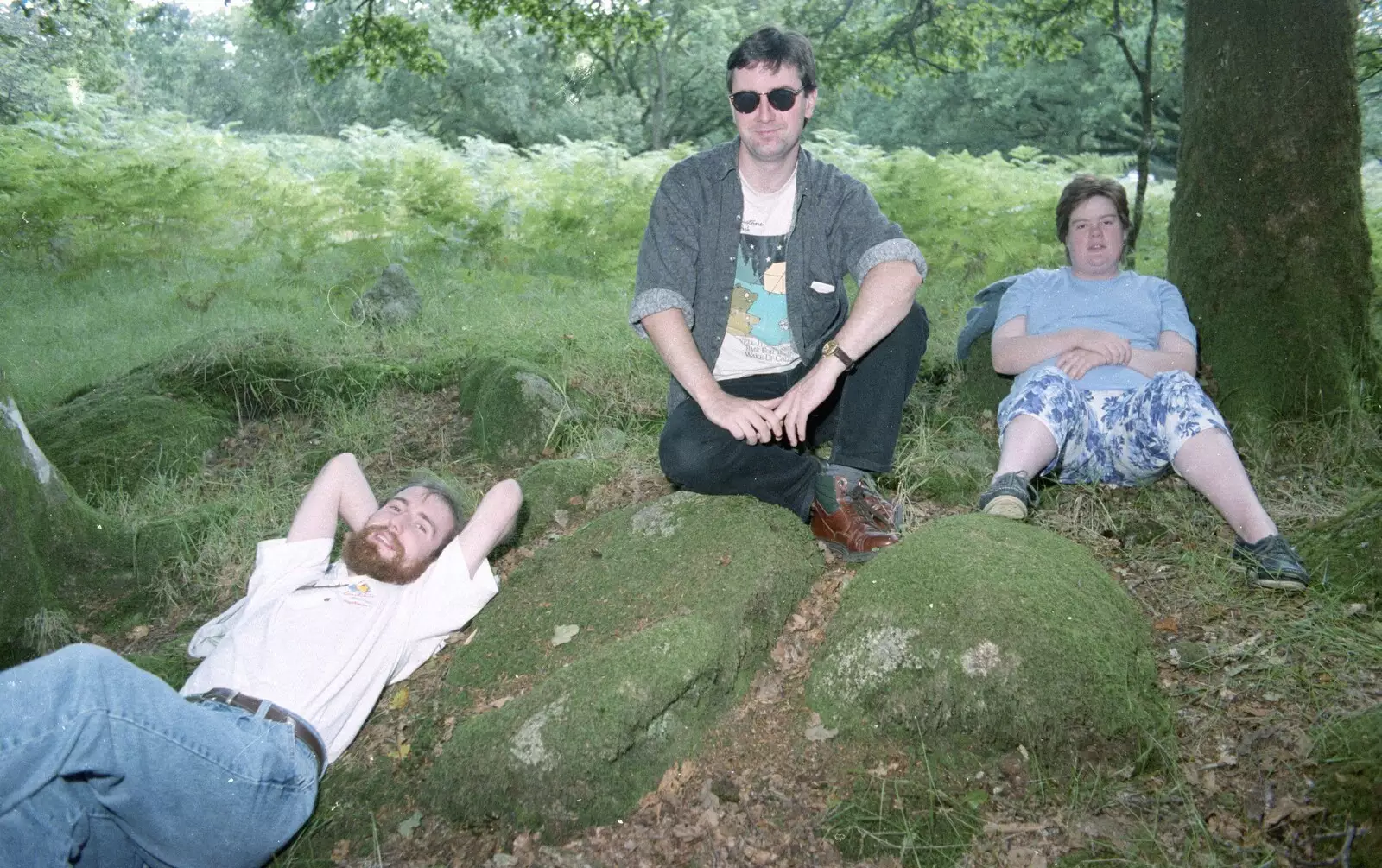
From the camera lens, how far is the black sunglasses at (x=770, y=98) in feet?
11.0

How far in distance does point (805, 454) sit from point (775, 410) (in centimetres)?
41

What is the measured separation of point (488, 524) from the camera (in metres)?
3.26

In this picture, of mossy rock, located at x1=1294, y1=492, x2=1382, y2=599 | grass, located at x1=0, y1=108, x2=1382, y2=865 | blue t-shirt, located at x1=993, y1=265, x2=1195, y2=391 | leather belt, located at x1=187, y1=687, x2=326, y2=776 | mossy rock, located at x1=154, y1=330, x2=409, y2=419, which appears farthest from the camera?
mossy rock, located at x1=154, y1=330, x2=409, y2=419

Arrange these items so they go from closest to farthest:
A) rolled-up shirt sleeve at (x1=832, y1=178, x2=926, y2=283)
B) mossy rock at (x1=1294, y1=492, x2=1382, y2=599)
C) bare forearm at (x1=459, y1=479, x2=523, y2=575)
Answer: mossy rock at (x1=1294, y1=492, x2=1382, y2=599), bare forearm at (x1=459, y1=479, x2=523, y2=575), rolled-up shirt sleeve at (x1=832, y1=178, x2=926, y2=283)

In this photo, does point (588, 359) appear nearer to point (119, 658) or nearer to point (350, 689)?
point (350, 689)

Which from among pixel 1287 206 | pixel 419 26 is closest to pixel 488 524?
pixel 1287 206

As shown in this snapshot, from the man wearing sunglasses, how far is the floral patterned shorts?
596 millimetres

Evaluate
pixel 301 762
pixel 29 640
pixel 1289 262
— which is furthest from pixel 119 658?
pixel 1289 262

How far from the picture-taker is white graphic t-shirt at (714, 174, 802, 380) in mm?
3691

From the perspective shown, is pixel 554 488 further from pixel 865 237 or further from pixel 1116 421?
pixel 1116 421

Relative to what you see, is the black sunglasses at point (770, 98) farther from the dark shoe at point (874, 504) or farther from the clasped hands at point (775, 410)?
the dark shoe at point (874, 504)

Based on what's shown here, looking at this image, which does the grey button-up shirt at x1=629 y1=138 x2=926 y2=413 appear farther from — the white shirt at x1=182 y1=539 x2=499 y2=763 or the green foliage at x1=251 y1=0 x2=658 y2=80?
the green foliage at x1=251 y1=0 x2=658 y2=80

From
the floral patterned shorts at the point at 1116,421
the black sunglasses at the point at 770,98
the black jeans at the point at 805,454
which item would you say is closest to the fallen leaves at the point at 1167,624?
the floral patterned shorts at the point at 1116,421

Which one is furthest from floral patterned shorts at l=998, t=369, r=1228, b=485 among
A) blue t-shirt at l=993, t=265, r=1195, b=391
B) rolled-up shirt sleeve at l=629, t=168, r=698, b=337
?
rolled-up shirt sleeve at l=629, t=168, r=698, b=337
